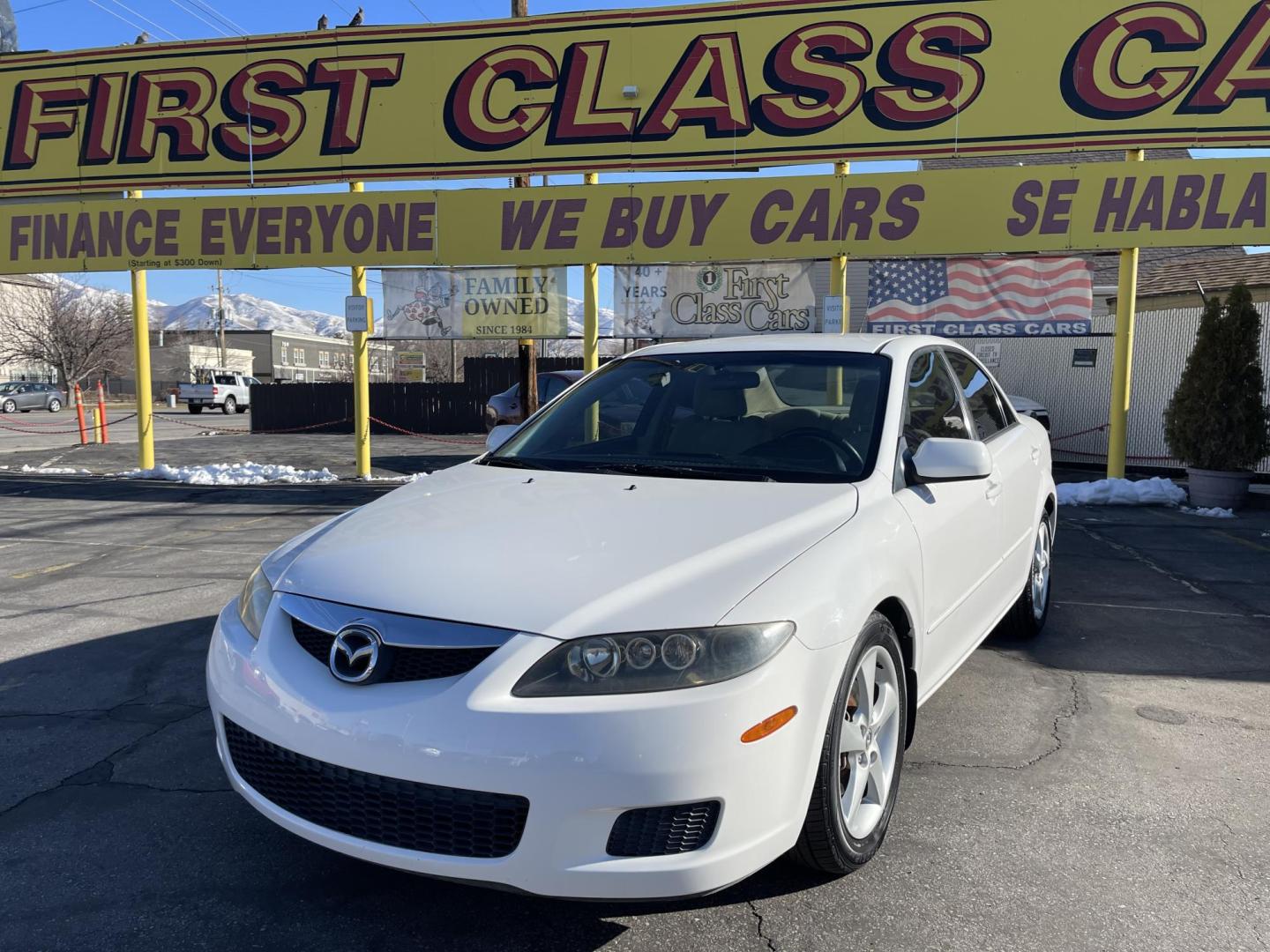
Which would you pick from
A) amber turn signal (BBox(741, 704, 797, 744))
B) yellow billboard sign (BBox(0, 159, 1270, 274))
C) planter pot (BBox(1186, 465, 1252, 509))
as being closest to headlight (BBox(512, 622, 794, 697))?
amber turn signal (BBox(741, 704, 797, 744))

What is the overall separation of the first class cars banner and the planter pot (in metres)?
3.79

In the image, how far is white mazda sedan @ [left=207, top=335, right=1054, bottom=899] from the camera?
225 cm

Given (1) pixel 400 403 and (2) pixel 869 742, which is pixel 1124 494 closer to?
(2) pixel 869 742

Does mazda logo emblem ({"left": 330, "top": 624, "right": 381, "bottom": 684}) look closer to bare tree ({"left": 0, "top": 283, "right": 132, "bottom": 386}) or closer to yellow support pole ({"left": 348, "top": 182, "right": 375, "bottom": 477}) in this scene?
yellow support pole ({"left": 348, "top": 182, "right": 375, "bottom": 477})

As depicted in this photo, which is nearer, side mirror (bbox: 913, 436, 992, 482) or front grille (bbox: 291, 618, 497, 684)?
front grille (bbox: 291, 618, 497, 684)

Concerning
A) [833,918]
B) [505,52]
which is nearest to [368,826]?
[833,918]

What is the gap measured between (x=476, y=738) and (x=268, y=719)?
0.67 metres

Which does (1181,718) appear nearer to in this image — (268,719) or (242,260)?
(268,719)

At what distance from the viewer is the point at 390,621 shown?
248 cm

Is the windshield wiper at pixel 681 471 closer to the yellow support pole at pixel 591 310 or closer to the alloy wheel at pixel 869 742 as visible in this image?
the alloy wheel at pixel 869 742

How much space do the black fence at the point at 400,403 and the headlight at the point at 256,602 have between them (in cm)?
2251

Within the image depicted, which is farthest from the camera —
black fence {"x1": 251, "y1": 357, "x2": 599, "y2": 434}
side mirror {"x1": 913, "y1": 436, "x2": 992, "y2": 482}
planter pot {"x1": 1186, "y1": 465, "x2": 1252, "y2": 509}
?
black fence {"x1": 251, "y1": 357, "x2": 599, "y2": 434}

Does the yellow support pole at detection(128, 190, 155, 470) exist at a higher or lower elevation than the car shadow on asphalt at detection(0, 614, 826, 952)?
higher

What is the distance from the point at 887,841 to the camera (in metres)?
3.07
